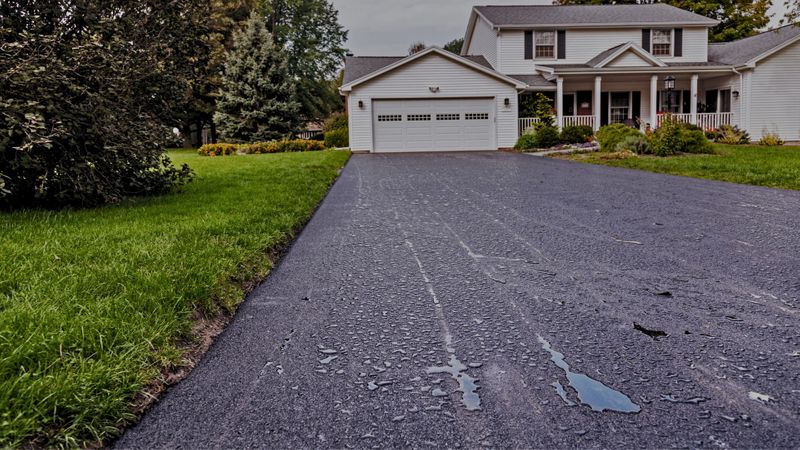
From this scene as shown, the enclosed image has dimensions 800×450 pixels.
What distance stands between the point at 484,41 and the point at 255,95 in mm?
11087

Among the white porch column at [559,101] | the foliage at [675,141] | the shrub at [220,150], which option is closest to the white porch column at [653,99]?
the white porch column at [559,101]

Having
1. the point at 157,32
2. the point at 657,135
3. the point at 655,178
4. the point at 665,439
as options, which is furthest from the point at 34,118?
the point at 657,135

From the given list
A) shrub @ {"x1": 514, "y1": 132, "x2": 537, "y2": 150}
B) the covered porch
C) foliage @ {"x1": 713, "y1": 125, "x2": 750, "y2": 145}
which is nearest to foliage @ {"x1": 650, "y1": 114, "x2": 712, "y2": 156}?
shrub @ {"x1": 514, "y1": 132, "x2": 537, "y2": 150}

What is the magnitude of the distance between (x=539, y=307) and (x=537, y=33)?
2329cm

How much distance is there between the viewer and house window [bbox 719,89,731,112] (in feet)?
79.9

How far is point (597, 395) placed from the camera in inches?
89.6

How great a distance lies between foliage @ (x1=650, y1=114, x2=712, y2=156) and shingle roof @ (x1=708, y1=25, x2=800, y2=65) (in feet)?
34.1

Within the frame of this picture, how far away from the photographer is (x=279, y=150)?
70.4 ft

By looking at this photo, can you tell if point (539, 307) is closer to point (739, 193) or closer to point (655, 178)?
point (739, 193)

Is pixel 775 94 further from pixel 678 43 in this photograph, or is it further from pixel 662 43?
pixel 662 43

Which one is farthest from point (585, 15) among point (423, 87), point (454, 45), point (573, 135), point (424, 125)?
point (454, 45)

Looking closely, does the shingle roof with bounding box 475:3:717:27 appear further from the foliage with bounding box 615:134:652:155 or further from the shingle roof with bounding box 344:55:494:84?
the foliage with bounding box 615:134:652:155

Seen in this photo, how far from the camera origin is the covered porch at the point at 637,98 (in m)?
22.7

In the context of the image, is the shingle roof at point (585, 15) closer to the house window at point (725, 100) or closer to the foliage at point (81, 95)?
the house window at point (725, 100)
